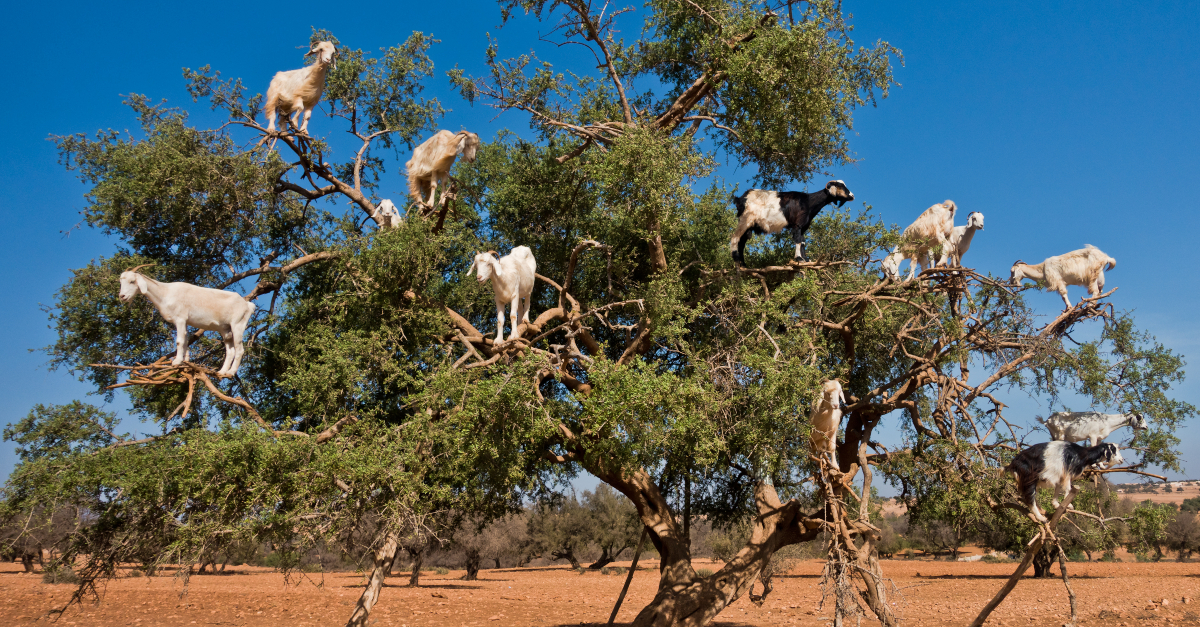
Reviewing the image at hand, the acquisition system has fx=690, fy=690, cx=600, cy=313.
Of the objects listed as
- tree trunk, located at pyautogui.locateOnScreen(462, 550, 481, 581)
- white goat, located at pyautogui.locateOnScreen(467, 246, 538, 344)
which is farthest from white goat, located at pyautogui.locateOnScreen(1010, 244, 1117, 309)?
tree trunk, located at pyautogui.locateOnScreen(462, 550, 481, 581)

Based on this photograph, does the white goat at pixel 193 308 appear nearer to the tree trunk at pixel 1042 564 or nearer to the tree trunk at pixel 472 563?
the tree trunk at pixel 472 563

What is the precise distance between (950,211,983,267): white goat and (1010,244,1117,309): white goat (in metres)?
0.79

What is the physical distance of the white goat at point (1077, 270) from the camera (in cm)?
838

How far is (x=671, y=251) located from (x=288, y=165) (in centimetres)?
592

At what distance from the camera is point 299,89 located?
931 cm

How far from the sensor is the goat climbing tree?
700cm

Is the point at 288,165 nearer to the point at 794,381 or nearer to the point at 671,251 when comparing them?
the point at 671,251

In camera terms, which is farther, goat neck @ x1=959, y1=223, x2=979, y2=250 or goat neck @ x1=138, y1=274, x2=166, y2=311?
goat neck @ x1=959, y1=223, x2=979, y2=250

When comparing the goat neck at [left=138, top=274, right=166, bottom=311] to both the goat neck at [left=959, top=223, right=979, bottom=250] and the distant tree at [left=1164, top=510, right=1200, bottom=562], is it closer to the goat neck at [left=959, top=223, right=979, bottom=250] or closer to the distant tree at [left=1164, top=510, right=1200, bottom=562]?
the goat neck at [left=959, top=223, right=979, bottom=250]

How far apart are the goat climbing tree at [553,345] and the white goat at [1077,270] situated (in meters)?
0.35

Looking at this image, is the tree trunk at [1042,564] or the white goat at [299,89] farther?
the tree trunk at [1042,564]

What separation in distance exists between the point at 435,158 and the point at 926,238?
22.3 ft

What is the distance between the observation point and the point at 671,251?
1130 centimetres

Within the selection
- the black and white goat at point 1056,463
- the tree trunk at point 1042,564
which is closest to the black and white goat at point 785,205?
the black and white goat at point 1056,463
